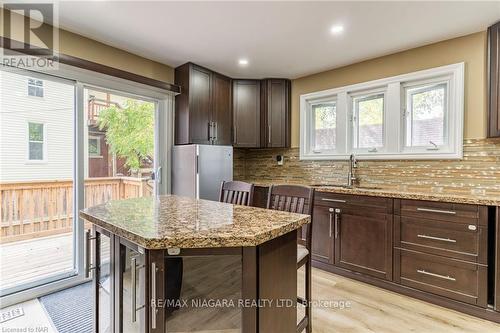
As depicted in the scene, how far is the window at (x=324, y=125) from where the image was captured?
3.60 meters

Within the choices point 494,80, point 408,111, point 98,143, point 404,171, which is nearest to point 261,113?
point 408,111

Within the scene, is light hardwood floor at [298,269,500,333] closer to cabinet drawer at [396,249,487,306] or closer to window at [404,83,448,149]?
cabinet drawer at [396,249,487,306]

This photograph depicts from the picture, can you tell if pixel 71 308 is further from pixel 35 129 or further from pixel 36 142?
pixel 35 129

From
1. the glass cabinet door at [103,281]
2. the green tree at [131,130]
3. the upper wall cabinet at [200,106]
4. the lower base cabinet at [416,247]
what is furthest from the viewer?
the upper wall cabinet at [200,106]

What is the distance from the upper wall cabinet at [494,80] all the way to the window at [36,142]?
4.13 m

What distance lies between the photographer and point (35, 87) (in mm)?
2408

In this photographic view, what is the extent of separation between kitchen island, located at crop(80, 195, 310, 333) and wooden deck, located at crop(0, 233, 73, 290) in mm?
1588

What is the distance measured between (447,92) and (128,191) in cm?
368

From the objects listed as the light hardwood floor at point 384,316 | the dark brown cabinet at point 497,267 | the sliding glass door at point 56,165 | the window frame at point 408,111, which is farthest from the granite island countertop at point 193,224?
the window frame at point 408,111

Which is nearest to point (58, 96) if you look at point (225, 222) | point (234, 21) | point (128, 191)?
point (128, 191)

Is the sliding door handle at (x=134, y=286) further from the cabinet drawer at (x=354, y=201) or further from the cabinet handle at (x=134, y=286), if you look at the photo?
the cabinet drawer at (x=354, y=201)

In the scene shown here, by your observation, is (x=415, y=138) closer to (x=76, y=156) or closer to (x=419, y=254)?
(x=419, y=254)

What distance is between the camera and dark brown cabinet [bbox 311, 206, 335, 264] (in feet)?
9.33

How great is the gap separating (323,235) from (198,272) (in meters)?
2.02
